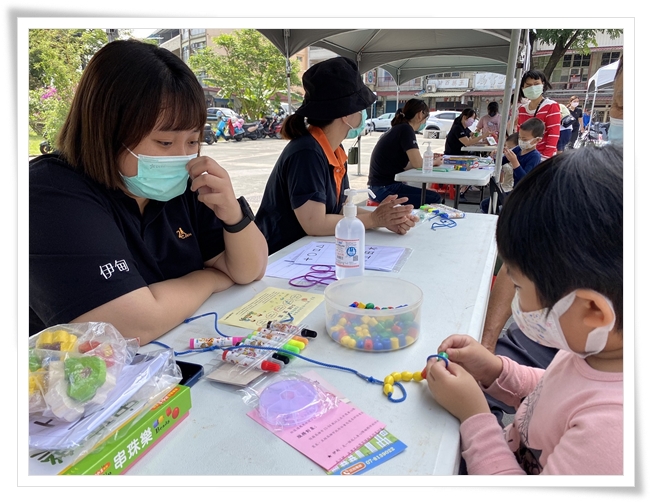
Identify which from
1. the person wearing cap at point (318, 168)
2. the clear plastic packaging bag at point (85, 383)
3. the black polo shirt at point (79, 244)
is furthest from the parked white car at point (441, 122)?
the clear plastic packaging bag at point (85, 383)

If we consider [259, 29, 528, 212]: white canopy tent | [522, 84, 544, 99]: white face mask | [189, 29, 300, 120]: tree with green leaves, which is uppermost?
[189, 29, 300, 120]: tree with green leaves

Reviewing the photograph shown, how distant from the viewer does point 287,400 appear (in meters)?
0.76

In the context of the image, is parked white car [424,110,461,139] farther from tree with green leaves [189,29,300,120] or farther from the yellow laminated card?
the yellow laminated card

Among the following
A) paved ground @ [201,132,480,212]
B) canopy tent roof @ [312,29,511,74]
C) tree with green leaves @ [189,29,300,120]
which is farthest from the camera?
tree with green leaves @ [189,29,300,120]

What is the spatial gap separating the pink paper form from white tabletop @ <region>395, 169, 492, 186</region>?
3.29 metres

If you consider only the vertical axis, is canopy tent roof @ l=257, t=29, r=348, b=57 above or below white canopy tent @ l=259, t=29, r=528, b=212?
below

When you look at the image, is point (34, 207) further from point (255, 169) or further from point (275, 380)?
point (255, 169)

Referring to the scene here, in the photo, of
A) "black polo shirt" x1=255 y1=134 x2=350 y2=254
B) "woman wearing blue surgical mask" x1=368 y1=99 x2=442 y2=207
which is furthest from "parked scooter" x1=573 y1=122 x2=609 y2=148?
"woman wearing blue surgical mask" x1=368 y1=99 x2=442 y2=207

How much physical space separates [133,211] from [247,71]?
21053mm

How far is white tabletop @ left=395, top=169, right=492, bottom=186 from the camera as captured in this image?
12.4ft
